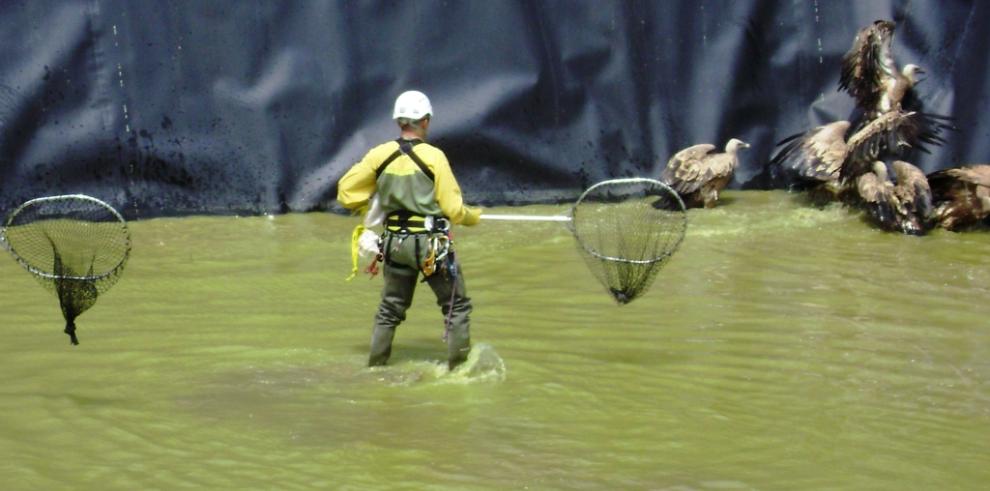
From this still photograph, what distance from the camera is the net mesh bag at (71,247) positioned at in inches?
268

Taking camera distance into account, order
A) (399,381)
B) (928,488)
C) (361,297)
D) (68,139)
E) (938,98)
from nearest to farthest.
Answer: (928,488) < (399,381) < (361,297) < (68,139) < (938,98)

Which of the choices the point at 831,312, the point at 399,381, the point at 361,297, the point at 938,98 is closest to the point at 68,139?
the point at 361,297

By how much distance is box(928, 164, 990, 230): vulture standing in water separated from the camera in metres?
9.97

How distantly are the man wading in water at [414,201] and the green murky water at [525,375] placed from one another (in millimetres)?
496

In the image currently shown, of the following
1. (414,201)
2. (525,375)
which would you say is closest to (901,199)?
(525,375)

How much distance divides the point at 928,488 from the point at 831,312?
2.79 metres

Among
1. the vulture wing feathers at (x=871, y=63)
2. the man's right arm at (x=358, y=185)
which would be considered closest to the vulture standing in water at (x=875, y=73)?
the vulture wing feathers at (x=871, y=63)

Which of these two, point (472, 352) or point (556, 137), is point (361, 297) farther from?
point (556, 137)

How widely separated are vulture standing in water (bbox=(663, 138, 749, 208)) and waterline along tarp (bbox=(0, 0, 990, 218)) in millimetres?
438

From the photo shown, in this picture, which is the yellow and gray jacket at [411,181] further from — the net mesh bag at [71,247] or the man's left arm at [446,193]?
the net mesh bag at [71,247]

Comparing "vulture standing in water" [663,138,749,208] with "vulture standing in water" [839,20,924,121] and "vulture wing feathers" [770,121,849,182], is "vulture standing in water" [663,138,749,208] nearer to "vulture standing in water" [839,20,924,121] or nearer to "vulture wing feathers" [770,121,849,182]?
"vulture wing feathers" [770,121,849,182]

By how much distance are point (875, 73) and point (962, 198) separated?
3.95 feet

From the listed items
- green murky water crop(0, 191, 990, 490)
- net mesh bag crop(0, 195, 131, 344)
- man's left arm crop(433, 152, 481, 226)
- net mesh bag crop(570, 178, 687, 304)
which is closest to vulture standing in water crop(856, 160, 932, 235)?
green murky water crop(0, 191, 990, 490)

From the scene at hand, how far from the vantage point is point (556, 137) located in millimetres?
11219
